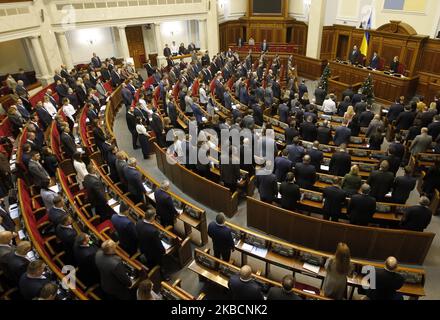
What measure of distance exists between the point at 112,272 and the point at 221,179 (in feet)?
11.0

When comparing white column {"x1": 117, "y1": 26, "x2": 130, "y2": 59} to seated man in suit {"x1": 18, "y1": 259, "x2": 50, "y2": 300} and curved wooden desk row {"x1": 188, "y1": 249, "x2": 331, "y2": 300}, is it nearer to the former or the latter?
curved wooden desk row {"x1": 188, "y1": 249, "x2": 331, "y2": 300}

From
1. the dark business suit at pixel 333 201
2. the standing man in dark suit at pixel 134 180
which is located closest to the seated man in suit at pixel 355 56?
the dark business suit at pixel 333 201

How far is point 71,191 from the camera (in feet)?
20.7

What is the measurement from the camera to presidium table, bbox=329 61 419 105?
40.5 feet

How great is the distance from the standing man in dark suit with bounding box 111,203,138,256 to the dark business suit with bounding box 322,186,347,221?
3.24m

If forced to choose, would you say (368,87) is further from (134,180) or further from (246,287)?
(246,287)

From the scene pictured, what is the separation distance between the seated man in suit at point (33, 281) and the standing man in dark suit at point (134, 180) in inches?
93.3

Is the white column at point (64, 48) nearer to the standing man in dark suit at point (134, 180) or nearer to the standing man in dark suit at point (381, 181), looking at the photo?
the standing man in dark suit at point (134, 180)

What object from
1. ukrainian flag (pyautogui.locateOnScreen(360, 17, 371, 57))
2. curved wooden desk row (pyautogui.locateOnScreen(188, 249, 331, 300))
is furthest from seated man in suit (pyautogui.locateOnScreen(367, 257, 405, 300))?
ukrainian flag (pyautogui.locateOnScreen(360, 17, 371, 57))

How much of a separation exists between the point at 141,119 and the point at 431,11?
1170 centimetres

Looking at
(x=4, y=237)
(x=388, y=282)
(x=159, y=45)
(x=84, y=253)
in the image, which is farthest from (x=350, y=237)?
(x=159, y=45)
